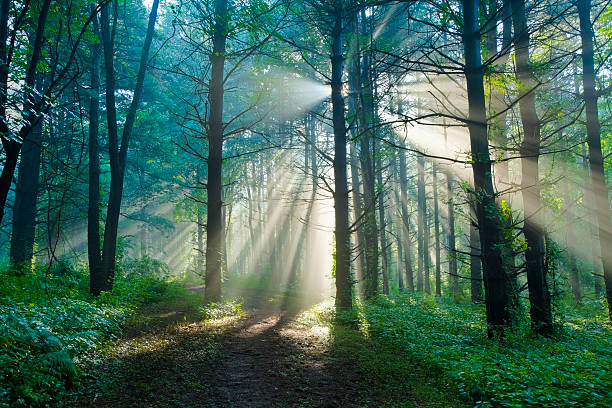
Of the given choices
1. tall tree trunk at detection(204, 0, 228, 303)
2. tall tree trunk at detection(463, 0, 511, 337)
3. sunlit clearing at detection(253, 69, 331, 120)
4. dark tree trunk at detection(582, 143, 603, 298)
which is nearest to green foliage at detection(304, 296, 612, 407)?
tall tree trunk at detection(463, 0, 511, 337)

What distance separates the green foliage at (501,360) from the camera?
4402 mm

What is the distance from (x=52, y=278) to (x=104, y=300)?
4675 mm

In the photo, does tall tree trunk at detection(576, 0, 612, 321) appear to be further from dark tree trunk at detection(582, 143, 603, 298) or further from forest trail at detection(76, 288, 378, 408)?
forest trail at detection(76, 288, 378, 408)

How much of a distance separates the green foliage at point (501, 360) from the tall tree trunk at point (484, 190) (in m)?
0.60

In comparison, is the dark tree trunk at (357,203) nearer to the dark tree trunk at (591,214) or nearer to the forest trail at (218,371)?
the dark tree trunk at (591,214)

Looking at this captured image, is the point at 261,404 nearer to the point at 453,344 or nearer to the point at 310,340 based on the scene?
the point at 310,340

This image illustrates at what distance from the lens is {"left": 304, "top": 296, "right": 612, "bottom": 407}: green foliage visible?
4402mm

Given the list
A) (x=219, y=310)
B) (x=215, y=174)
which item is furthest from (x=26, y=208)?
(x=219, y=310)

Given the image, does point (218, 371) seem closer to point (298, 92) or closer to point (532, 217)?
point (532, 217)

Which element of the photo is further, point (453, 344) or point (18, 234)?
point (18, 234)

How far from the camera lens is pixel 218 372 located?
5.59m

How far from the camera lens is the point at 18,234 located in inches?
590

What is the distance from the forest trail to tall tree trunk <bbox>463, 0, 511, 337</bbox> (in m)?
3.22

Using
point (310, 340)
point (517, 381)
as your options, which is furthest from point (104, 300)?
point (517, 381)
